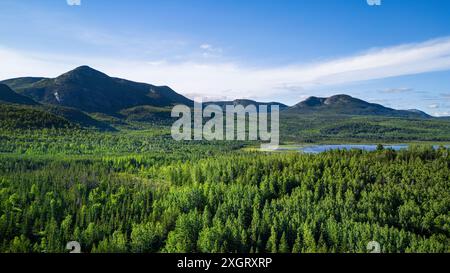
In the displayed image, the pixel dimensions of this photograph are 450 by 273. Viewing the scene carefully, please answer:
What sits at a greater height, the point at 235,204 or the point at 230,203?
the point at 235,204

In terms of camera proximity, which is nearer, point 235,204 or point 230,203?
point 235,204
